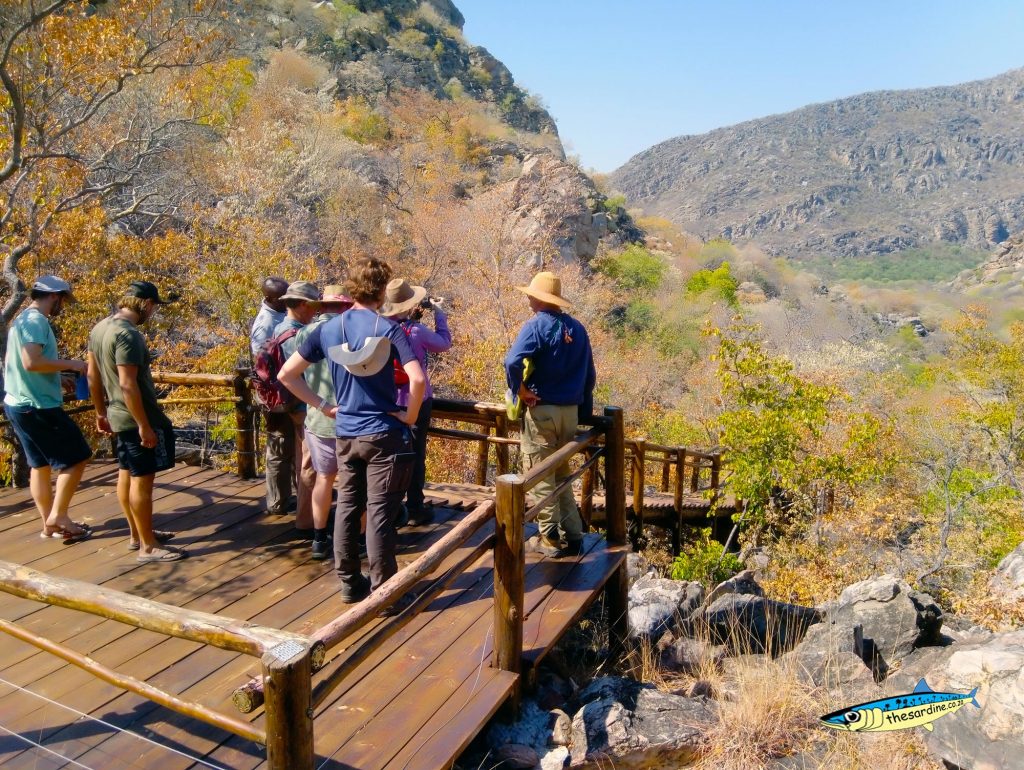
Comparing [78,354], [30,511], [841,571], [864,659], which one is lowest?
[841,571]

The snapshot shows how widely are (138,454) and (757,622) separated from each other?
172 inches

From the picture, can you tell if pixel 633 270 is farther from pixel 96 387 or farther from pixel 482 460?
pixel 96 387

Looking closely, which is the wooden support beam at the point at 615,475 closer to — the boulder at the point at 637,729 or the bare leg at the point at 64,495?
the boulder at the point at 637,729

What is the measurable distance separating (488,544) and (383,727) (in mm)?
835

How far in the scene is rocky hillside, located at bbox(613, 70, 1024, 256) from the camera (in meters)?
114

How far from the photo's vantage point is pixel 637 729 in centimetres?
314

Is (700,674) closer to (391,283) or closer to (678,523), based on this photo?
(391,283)

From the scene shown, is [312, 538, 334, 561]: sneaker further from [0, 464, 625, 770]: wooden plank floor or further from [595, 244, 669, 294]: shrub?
[595, 244, 669, 294]: shrub

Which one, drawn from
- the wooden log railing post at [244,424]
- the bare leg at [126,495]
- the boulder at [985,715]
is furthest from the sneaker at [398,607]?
the boulder at [985,715]

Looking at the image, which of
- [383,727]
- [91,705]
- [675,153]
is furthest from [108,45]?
[675,153]

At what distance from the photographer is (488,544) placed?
3094mm

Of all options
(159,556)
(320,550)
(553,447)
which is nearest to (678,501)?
(553,447)

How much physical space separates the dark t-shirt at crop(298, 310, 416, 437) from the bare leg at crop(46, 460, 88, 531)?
206cm

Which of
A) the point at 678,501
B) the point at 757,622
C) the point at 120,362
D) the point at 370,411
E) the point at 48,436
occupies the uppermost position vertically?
the point at 120,362
